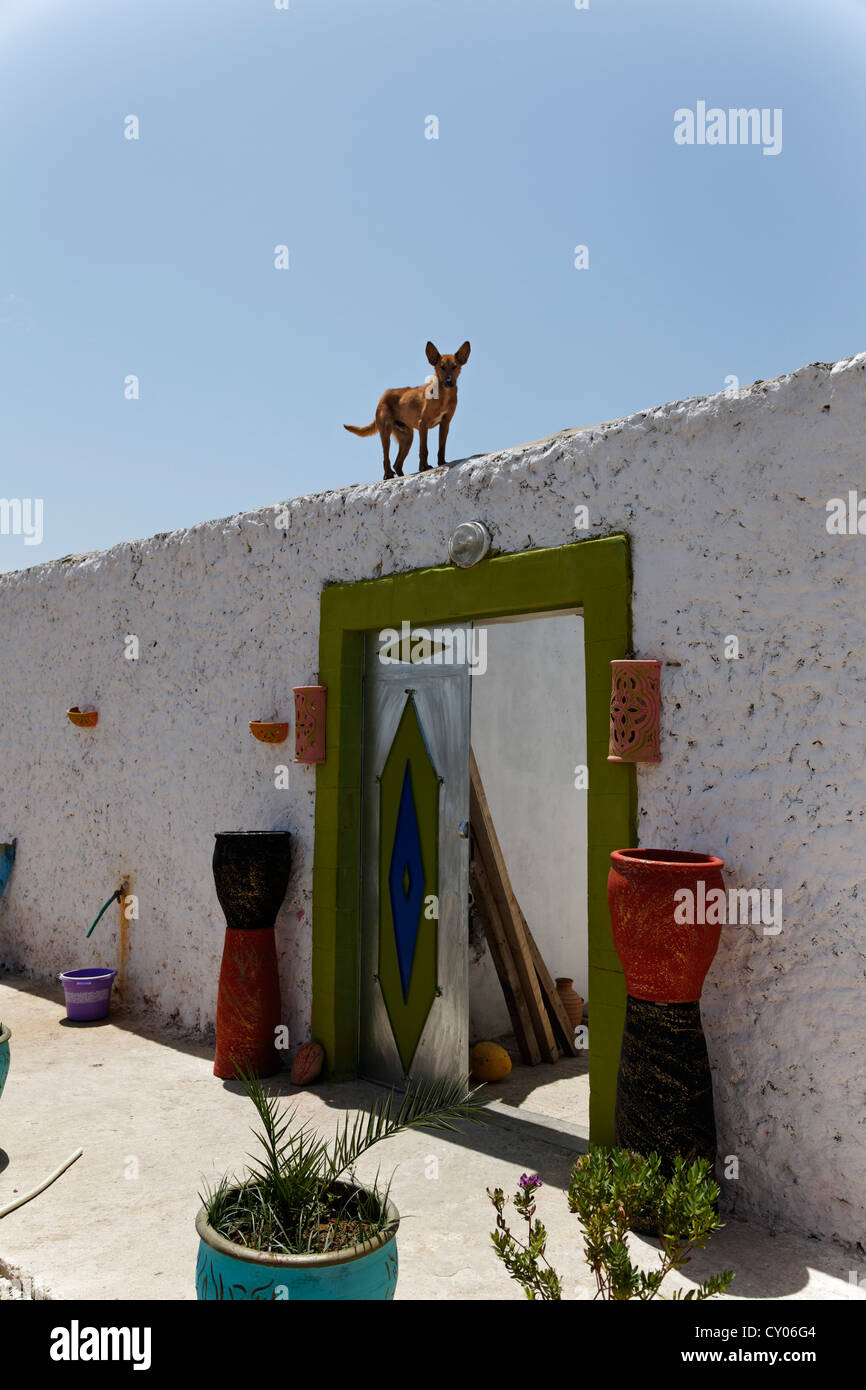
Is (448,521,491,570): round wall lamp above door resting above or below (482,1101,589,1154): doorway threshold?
above

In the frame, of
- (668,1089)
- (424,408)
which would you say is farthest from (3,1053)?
(424,408)

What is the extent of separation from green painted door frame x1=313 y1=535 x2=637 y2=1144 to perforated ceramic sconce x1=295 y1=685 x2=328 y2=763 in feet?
0.16

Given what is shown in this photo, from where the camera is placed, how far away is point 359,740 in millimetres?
5027

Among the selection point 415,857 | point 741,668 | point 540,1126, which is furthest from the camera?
point 415,857

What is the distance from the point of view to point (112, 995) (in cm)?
640

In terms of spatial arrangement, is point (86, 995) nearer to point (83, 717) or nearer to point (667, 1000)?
point (83, 717)

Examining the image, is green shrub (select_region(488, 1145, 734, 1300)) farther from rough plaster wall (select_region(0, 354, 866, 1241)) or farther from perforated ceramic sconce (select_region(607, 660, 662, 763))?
perforated ceramic sconce (select_region(607, 660, 662, 763))

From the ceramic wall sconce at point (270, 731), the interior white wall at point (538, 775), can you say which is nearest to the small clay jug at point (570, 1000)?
the interior white wall at point (538, 775)

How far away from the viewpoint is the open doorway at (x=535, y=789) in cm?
586

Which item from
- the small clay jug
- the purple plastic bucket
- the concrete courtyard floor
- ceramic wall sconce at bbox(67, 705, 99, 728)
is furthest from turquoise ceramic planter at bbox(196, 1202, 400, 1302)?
ceramic wall sconce at bbox(67, 705, 99, 728)

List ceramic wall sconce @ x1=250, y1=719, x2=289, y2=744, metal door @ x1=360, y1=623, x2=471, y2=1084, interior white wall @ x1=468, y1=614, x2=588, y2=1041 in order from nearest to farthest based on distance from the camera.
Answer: metal door @ x1=360, y1=623, x2=471, y2=1084 → ceramic wall sconce @ x1=250, y1=719, x2=289, y2=744 → interior white wall @ x1=468, y1=614, x2=588, y2=1041

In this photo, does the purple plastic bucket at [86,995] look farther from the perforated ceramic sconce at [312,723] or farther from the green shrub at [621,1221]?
the green shrub at [621,1221]

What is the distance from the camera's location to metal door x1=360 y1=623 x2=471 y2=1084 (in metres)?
4.60

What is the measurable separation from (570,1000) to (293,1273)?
421 cm
